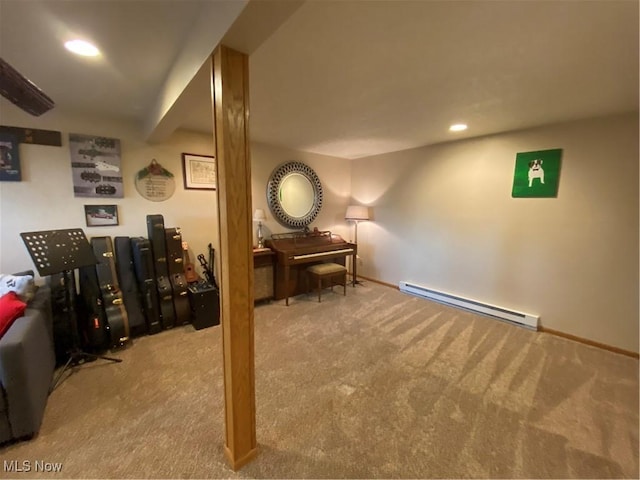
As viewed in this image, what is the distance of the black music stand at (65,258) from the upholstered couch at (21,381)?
386 mm

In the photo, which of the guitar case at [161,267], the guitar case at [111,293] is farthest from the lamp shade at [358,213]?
the guitar case at [111,293]

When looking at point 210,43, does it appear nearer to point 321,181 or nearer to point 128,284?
point 128,284

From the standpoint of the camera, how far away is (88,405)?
1.77 meters

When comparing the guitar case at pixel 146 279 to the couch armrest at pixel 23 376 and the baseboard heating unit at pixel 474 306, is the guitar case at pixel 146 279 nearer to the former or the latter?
the couch armrest at pixel 23 376

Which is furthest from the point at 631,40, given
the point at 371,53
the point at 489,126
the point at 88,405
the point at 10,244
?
the point at 10,244

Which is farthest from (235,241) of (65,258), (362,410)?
(65,258)

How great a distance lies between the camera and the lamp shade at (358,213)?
14.2ft

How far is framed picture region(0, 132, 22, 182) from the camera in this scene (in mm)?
2248

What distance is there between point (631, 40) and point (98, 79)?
10.4 ft

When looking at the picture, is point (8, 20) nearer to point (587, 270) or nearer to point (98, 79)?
point (98, 79)

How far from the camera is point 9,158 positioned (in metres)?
2.27

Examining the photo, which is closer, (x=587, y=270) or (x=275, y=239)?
(x=587, y=270)

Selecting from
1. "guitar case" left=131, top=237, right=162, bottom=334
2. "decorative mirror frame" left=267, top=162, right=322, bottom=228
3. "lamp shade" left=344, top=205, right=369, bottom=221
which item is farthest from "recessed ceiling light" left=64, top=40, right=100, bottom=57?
"lamp shade" left=344, top=205, right=369, bottom=221

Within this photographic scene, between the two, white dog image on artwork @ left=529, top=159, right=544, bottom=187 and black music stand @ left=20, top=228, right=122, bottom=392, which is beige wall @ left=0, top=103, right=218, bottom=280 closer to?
black music stand @ left=20, top=228, right=122, bottom=392
